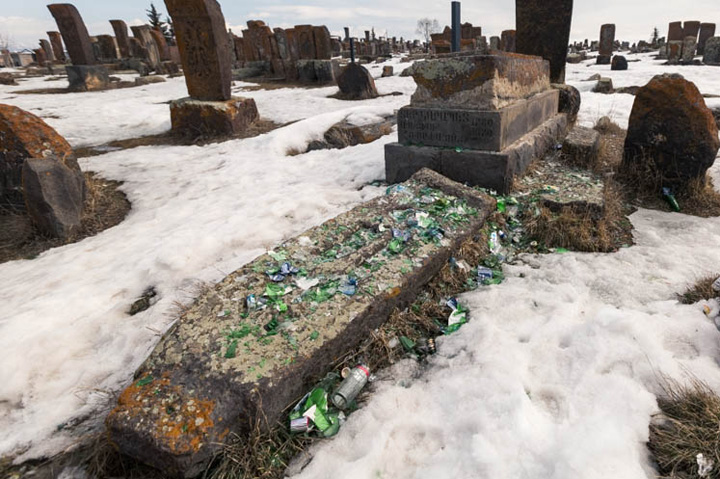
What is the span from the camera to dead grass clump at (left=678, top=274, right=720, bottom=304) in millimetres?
1911

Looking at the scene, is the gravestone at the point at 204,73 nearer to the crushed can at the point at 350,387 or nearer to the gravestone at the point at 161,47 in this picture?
the crushed can at the point at 350,387

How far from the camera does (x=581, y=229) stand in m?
2.64

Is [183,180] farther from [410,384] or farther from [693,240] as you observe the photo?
[693,240]

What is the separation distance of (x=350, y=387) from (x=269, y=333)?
0.43 meters

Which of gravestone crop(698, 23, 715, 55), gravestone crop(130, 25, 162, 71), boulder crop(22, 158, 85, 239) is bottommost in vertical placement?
boulder crop(22, 158, 85, 239)

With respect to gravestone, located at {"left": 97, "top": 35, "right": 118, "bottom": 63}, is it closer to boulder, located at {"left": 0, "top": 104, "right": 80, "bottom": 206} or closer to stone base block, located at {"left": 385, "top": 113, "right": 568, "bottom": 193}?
boulder, located at {"left": 0, "top": 104, "right": 80, "bottom": 206}

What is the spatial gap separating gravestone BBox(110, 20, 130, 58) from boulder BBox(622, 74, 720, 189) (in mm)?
23296

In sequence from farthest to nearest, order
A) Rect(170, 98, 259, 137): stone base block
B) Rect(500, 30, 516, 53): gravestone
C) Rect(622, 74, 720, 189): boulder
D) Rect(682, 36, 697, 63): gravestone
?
Rect(500, 30, 516, 53): gravestone, Rect(682, 36, 697, 63): gravestone, Rect(170, 98, 259, 137): stone base block, Rect(622, 74, 720, 189): boulder

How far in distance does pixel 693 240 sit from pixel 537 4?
3858 mm

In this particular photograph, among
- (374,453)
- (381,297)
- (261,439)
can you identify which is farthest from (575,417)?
(261,439)

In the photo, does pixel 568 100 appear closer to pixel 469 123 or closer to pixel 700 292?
pixel 469 123

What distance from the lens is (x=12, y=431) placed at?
151 centimetres

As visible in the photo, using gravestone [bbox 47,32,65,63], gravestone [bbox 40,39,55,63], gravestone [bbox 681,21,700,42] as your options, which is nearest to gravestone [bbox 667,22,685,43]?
gravestone [bbox 681,21,700,42]

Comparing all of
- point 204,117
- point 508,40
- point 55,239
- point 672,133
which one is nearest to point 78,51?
point 204,117
